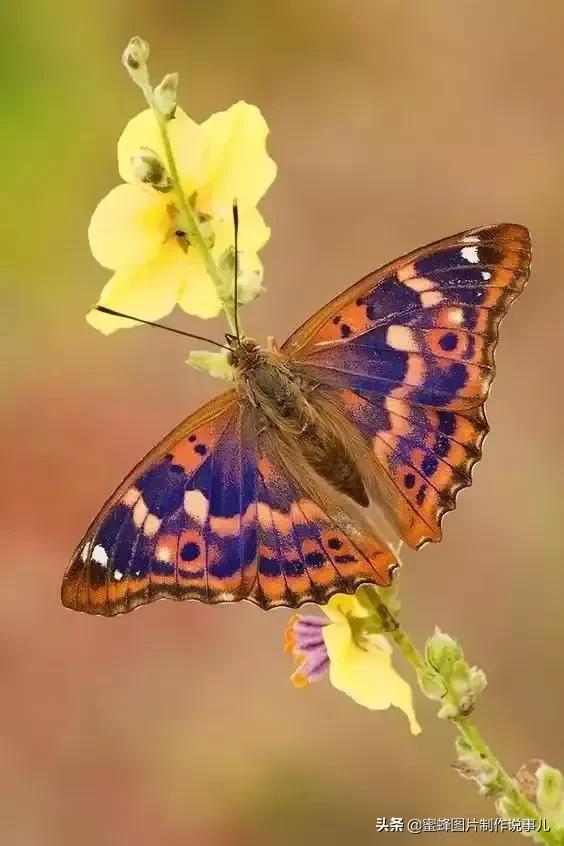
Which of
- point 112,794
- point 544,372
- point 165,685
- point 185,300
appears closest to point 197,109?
point 544,372

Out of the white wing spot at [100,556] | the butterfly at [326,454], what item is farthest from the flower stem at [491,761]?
the white wing spot at [100,556]

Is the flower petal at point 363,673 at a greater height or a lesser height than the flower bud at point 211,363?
lesser

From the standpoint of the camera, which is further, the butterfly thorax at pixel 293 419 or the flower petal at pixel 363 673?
the butterfly thorax at pixel 293 419

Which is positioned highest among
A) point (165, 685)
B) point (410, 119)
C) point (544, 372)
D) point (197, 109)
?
point (197, 109)

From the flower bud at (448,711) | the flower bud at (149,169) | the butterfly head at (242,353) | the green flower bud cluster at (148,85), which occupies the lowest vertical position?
the flower bud at (448,711)

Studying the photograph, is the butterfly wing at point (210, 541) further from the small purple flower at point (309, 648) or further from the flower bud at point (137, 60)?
the flower bud at point (137, 60)

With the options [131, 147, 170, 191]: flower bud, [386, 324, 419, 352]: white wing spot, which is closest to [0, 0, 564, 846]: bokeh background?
[386, 324, 419, 352]: white wing spot

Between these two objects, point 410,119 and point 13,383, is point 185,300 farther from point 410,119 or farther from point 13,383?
point 410,119
